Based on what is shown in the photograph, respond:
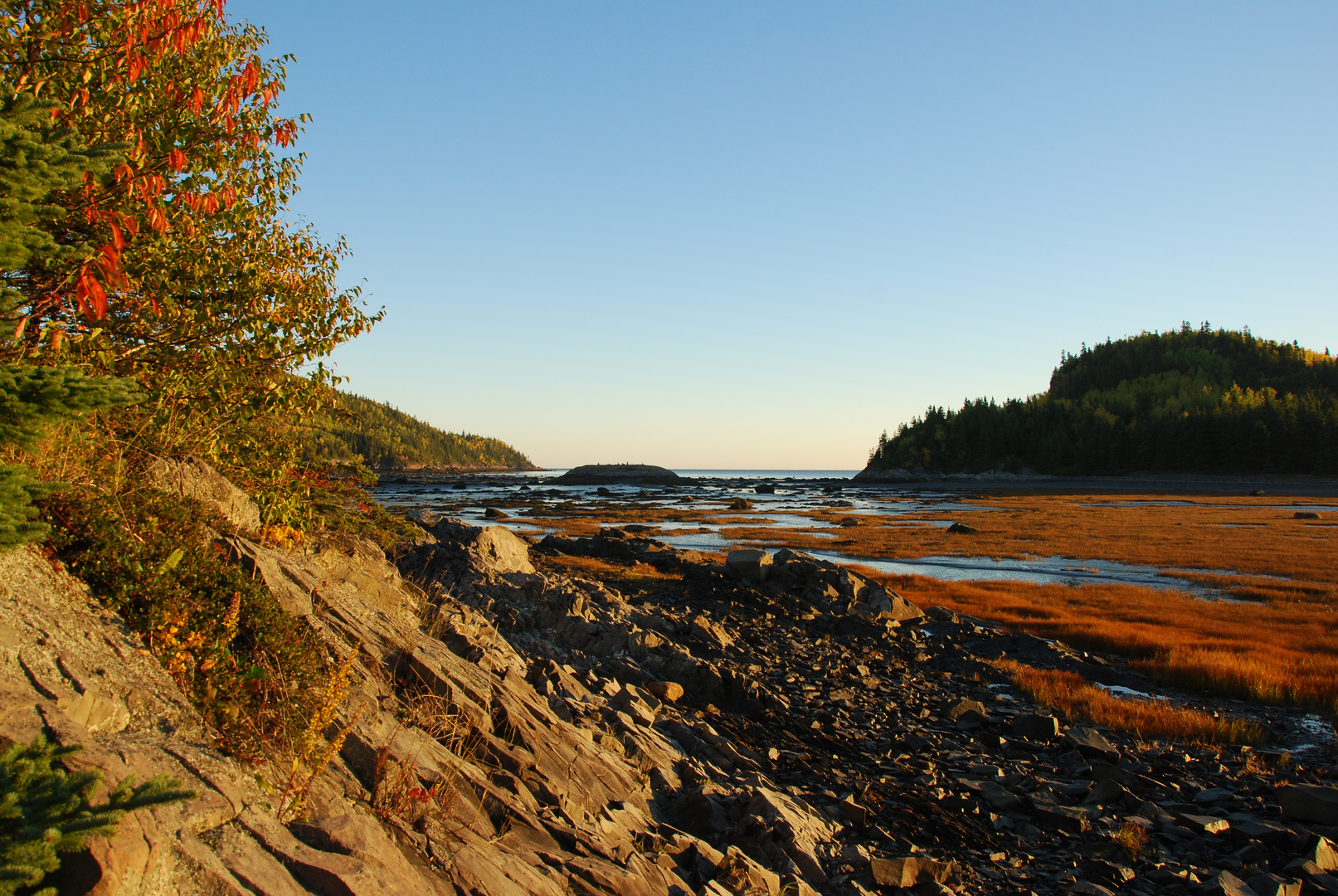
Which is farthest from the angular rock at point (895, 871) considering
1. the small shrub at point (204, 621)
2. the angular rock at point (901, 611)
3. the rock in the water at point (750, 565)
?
the rock in the water at point (750, 565)

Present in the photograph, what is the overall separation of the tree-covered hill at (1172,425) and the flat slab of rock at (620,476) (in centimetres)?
6351

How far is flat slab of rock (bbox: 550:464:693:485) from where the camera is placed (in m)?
158

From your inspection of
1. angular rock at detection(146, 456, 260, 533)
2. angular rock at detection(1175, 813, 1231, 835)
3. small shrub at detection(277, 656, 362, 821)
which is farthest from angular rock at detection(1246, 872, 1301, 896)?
angular rock at detection(146, 456, 260, 533)

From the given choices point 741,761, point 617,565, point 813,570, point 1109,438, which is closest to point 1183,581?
point 813,570

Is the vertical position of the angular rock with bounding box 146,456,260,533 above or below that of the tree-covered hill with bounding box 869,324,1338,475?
below

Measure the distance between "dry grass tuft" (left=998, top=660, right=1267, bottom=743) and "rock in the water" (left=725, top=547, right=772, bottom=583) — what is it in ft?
29.0

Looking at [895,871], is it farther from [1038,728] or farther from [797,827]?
Result: [1038,728]

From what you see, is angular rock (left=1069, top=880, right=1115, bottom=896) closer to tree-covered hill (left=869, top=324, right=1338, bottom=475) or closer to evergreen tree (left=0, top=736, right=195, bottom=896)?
evergreen tree (left=0, top=736, right=195, bottom=896)

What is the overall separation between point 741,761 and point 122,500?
26.2 ft

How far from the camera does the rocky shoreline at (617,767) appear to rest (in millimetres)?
3801

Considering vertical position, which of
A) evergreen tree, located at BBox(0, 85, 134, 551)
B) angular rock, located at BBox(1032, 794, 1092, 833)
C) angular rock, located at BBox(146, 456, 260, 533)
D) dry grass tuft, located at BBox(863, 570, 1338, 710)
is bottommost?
dry grass tuft, located at BBox(863, 570, 1338, 710)

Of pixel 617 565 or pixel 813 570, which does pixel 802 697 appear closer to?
pixel 813 570

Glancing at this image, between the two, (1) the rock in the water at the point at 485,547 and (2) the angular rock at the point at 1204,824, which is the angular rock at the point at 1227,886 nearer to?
(2) the angular rock at the point at 1204,824

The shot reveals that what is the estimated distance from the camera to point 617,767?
7.66m
